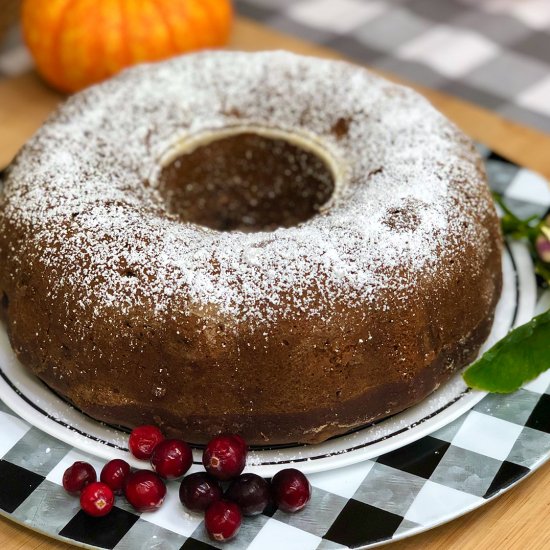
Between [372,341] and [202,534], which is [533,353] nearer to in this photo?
[372,341]

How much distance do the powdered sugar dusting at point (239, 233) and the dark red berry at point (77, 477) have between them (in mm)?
249

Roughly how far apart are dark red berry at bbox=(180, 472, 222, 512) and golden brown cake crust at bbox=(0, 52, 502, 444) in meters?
0.12

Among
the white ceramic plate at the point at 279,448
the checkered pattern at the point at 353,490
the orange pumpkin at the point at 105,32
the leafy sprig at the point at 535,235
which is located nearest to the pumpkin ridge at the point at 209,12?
the orange pumpkin at the point at 105,32

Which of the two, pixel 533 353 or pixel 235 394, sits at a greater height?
pixel 235 394

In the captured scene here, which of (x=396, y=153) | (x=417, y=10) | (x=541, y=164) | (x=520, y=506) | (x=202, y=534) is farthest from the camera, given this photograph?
(x=417, y=10)

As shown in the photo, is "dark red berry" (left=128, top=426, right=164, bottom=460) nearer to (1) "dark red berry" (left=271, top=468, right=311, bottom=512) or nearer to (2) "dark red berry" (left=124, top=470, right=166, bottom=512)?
(2) "dark red berry" (left=124, top=470, right=166, bottom=512)

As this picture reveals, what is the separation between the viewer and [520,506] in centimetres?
157

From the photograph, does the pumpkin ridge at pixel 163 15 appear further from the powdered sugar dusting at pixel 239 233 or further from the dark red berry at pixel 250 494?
the dark red berry at pixel 250 494

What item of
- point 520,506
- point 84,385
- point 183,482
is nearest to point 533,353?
point 520,506

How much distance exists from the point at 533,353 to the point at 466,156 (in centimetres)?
42

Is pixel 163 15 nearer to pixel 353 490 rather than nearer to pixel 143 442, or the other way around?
pixel 143 442

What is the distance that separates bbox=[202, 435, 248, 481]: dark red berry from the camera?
1.49 metres

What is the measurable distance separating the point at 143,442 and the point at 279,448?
9.1 inches

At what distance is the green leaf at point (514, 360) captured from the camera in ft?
5.41
